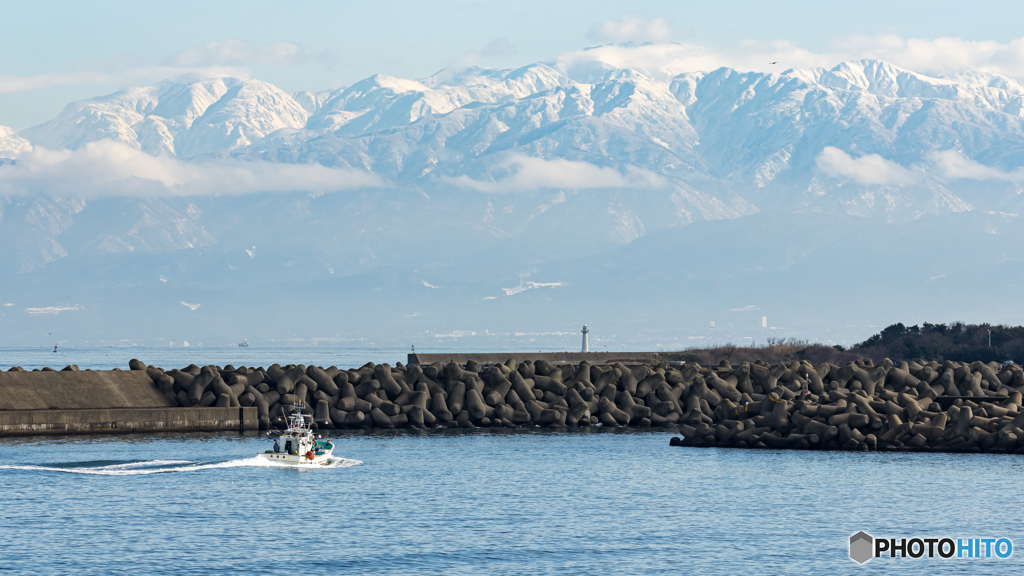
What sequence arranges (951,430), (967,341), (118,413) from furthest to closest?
(967,341) → (118,413) → (951,430)

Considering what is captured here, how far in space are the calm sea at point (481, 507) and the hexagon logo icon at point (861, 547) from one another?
35 cm

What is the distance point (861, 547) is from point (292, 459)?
69.6 ft

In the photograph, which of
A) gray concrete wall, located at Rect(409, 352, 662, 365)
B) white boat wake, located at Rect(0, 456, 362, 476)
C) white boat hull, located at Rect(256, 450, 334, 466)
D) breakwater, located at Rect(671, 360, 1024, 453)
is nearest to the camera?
white boat wake, located at Rect(0, 456, 362, 476)

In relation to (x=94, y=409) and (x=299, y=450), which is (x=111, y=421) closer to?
(x=94, y=409)

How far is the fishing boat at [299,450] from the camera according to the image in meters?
43.6

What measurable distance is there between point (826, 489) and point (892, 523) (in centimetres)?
542

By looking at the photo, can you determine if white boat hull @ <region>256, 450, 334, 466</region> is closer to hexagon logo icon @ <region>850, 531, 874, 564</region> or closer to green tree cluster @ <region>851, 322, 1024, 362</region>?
hexagon logo icon @ <region>850, 531, 874, 564</region>

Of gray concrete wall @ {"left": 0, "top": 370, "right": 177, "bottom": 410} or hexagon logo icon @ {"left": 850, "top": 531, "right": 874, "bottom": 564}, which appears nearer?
hexagon logo icon @ {"left": 850, "top": 531, "right": 874, "bottom": 564}

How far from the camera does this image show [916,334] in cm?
9406

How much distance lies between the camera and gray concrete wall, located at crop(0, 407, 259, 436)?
49.5m

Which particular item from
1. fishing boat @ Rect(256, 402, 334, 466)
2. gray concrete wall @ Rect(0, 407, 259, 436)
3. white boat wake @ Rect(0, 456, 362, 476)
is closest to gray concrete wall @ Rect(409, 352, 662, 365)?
gray concrete wall @ Rect(0, 407, 259, 436)

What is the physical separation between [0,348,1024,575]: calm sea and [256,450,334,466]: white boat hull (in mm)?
789

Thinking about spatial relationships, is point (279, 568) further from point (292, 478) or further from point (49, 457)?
point (49, 457)

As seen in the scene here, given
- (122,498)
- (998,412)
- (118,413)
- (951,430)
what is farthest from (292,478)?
(998,412)
